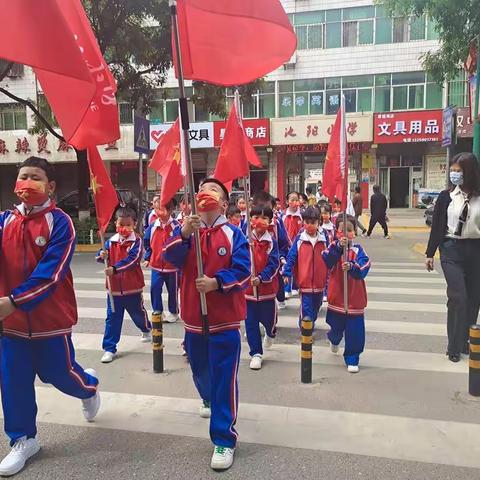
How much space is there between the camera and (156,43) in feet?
48.2

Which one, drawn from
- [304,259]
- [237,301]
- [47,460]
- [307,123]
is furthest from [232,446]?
[307,123]

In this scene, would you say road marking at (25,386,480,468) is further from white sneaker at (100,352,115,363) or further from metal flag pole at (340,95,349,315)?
metal flag pole at (340,95,349,315)

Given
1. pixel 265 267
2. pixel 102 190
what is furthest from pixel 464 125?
pixel 102 190

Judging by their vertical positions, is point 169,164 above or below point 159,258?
above

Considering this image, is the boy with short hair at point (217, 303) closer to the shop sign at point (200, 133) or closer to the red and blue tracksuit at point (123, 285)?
the red and blue tracksuit at point (123, 285)

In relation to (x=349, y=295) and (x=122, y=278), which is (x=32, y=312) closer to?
(x=122, y=278)

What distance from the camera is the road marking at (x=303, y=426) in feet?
11.0

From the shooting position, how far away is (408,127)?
25.3 metres

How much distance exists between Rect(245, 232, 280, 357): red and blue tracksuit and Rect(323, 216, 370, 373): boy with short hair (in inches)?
22.4

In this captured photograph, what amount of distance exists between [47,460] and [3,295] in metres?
1.10

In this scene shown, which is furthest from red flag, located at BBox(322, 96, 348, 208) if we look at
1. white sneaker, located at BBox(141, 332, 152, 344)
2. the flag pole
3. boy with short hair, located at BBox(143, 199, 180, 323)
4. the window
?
the window

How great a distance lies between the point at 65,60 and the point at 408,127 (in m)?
24.9

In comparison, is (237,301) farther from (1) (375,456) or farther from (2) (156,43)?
(2) (156,43)

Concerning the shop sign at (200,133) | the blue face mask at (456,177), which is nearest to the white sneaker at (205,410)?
the blue face mask at (456,177)
